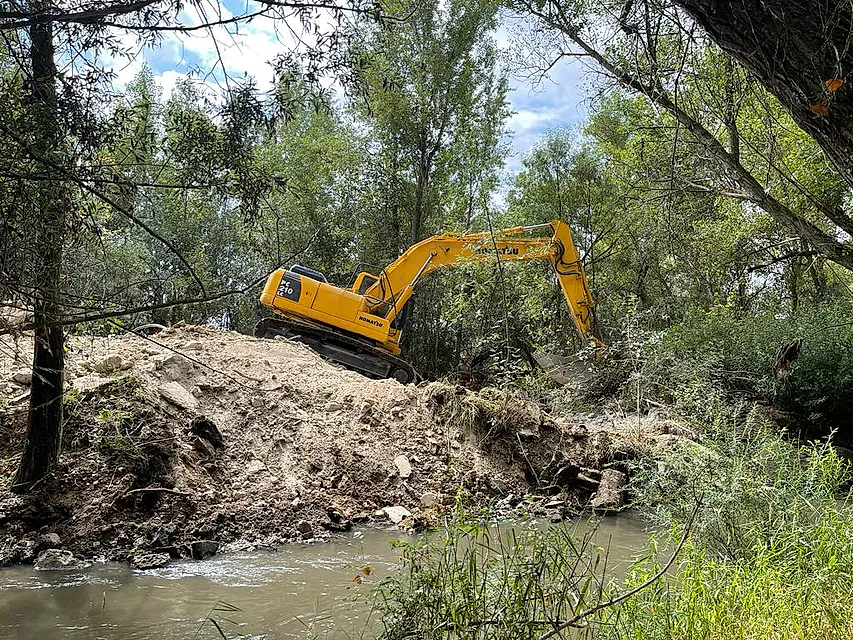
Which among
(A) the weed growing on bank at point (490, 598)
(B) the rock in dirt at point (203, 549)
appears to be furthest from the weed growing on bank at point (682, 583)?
(B) the rock in dirt at point (203, 549)

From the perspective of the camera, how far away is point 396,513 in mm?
7074

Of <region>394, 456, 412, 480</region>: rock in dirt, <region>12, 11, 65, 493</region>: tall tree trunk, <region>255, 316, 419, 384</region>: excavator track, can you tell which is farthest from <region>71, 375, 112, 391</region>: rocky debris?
<region>255, 316, 419, 384</region>: excavator track

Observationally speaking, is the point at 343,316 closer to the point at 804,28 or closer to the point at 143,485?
the point at 143,485

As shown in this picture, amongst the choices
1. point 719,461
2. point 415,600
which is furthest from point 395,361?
point 415,600

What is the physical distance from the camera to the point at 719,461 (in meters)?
4.43

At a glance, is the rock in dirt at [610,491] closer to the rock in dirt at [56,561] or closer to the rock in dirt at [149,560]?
the rock in dirt at [149,560]

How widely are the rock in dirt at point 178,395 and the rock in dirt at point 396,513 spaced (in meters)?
2.31

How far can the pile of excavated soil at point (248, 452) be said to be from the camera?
573cm

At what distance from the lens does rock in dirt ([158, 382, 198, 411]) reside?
7156mm

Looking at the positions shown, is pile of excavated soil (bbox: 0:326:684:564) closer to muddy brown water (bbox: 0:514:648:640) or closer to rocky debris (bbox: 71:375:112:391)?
rocky debris (bbox: 71:375:112:391)

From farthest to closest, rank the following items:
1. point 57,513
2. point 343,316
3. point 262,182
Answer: point 343,316, point 57,513, point 262,182

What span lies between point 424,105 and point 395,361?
8.63m

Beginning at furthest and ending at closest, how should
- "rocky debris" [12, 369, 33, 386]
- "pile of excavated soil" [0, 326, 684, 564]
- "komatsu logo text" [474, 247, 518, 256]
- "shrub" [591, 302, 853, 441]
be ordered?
"komatsu logo text" [474, 247, 518, 256] < "shrub" [591, 302, 853, 441] < "rocky debris" [12, 369, 33, 386] < "pile of excavated soil" [0, 326, 684, 564]

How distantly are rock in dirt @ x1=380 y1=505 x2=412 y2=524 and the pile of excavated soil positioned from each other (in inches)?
0.6
